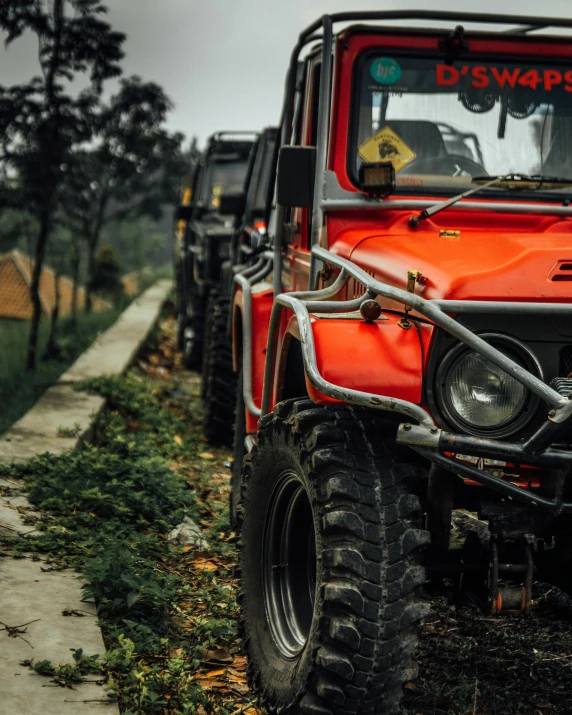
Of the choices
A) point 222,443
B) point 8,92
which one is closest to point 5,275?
point 8,92

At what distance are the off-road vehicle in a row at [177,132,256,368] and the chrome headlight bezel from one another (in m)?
7.60

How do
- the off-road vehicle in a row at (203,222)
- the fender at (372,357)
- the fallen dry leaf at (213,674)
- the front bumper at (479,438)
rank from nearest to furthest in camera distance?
1. the front bumper at (479,438)
2. the fender at (372,357)
3. the fallen dry leaf at (213,674)
4. the off-road vehicle in a row at (203,222)

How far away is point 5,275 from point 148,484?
40.6m

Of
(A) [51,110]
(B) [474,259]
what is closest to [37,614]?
(B) [474,259]

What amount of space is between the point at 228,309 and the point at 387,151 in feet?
11.0

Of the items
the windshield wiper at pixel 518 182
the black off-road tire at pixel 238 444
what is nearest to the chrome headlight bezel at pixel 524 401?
the windshield wiper at pixel 518 182

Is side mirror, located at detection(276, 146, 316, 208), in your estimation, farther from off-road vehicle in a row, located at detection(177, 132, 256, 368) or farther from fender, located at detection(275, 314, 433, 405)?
off-road vehicle in a row, located at detection(177, 132, 256, 368)

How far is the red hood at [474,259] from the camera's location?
122 inches

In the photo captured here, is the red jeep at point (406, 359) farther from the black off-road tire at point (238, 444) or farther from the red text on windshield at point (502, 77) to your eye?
the black off-road tire at point (238, 444)

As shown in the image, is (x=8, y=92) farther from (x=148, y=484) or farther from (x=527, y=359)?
(x=527, y=359)

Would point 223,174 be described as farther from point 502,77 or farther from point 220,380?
point 502,77

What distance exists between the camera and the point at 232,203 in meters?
8.12

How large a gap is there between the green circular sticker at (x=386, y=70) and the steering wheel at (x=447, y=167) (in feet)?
1.21

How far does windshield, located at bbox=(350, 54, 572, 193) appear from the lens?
4.29m
